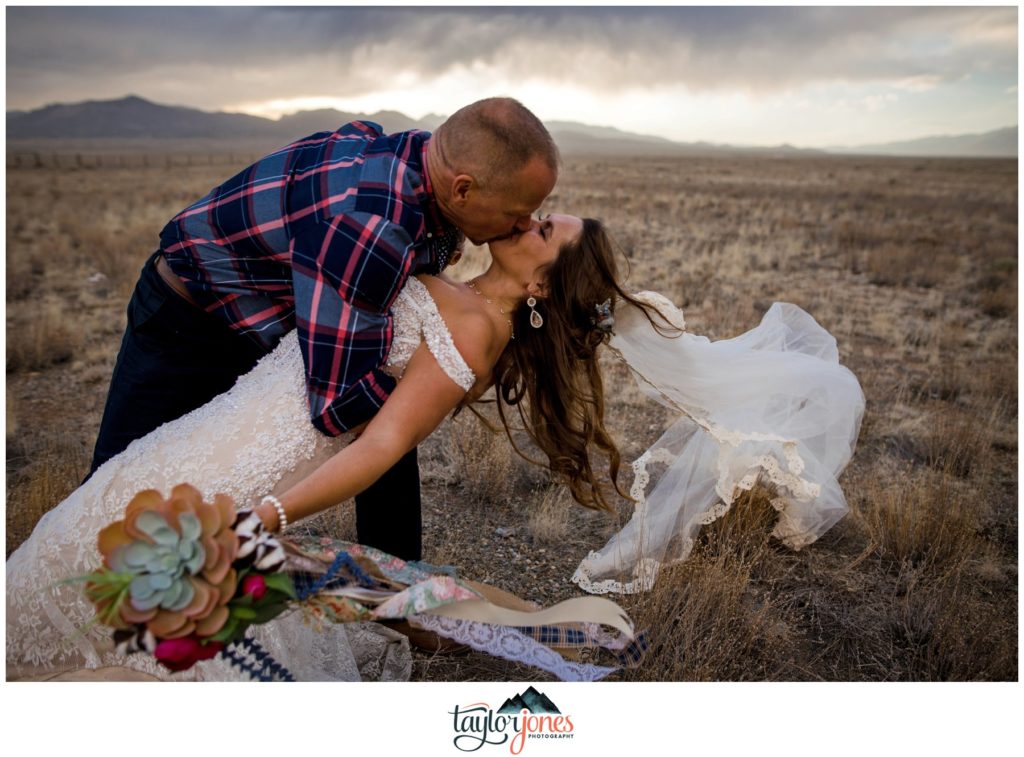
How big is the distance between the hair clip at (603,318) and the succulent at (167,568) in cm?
166

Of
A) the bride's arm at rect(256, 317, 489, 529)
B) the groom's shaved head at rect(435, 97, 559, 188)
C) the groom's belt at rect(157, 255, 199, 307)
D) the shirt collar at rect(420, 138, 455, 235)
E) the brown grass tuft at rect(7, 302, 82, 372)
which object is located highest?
the groom's shaved head at rect(435, 97, 559, 188)

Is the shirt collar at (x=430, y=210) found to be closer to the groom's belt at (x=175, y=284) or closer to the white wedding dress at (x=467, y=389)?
the white wedding dress at (x=467, y=389)

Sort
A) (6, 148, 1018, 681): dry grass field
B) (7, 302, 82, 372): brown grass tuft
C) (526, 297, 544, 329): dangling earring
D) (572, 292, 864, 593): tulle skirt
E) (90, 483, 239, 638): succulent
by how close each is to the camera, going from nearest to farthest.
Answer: (90, 483, 239, 638): succulent → (526, 297, 544, 329): dangling earring → (6, 148, 1018, 681): dry grass field → (572, 292, 864, 593): tulle skirt → (7, 302, 82, 372): brown grass tuft

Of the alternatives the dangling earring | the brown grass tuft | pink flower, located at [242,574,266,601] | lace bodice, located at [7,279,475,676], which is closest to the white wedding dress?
lace bodice, located at [7,279,475,676]

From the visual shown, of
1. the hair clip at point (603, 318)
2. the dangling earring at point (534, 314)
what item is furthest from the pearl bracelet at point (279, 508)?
the hair clip at point (603, 318)

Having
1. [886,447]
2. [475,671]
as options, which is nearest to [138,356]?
[475,671]

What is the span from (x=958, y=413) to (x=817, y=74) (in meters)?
9.44

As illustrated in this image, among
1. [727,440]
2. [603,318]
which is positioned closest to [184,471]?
[603,318]

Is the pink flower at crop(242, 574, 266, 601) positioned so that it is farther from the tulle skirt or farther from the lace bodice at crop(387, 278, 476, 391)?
the tulle skirt

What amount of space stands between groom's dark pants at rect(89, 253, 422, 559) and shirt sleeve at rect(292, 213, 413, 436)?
2.40 ft

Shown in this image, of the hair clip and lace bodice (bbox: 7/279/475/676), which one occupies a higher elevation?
the hair clip

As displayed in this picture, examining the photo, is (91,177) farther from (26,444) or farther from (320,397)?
(320,397)

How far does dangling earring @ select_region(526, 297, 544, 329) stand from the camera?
8.98 ft
